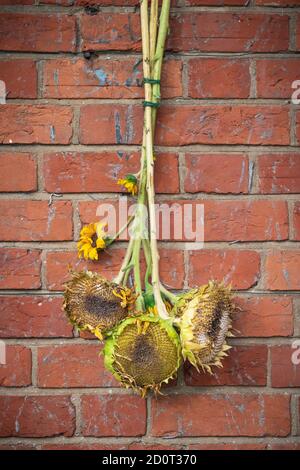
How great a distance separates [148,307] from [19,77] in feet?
1.67

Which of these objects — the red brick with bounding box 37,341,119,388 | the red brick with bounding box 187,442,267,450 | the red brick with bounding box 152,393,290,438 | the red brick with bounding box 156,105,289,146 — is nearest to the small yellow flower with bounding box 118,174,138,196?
the red brick with bounding box 156,105,289,146

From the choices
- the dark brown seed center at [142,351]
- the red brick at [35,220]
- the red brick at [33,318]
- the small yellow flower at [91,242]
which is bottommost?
the dark brown seed center at [142,351]

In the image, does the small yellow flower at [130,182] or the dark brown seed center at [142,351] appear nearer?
the dark brown seed center at [142,351]

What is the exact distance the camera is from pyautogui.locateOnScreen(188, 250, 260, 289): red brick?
1.05 meters

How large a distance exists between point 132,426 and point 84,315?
0.95 ft

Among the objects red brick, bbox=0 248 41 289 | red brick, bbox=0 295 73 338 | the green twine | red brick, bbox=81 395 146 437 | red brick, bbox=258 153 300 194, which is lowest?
red brick, bbox=81 395 146 437

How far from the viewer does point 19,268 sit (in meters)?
1.04

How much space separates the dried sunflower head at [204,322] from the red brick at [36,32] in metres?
0.54

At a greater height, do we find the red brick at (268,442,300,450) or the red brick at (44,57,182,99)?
the red brick at (44,57,182,99)

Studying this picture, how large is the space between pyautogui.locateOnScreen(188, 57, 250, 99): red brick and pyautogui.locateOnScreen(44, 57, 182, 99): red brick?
0.03 metres

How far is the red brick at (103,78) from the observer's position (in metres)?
1.04

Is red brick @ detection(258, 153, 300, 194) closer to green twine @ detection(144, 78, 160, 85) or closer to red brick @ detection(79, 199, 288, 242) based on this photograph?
red brick @ detection(79, 199, 288, 242)

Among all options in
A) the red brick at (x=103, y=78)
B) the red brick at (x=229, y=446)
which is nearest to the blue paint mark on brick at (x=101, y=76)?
the red brick at (x=103, y=78)

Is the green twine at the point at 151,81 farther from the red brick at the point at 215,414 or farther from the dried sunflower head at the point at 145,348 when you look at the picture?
the red brick at the point at 215,414
